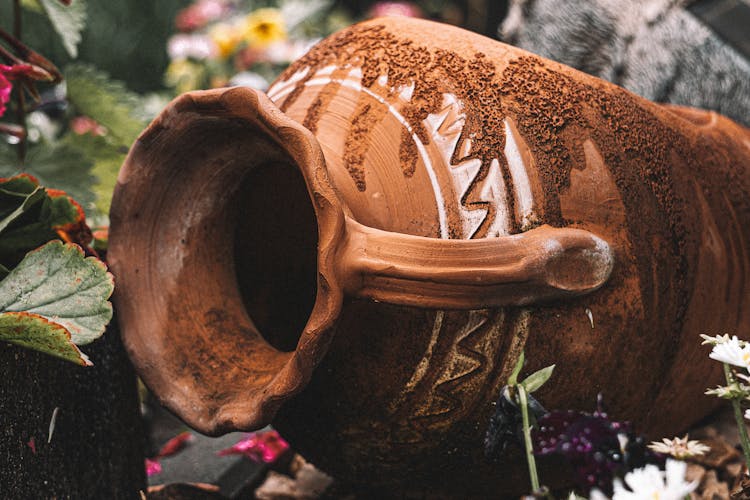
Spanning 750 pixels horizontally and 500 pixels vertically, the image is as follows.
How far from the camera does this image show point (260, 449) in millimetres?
1568

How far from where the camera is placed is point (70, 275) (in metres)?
0.95

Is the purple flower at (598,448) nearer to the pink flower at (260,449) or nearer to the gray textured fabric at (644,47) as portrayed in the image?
the pink flower at (260,449)

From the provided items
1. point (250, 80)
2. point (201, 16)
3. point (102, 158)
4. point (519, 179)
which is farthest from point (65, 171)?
point (201, 16)

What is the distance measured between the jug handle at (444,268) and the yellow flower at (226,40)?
7.32 ft

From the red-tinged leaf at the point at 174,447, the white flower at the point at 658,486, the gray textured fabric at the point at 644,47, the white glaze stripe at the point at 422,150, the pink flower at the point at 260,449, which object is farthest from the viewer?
the gray textured fabric at the point at 644,47

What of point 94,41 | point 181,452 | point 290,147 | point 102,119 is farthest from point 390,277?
point 94,41

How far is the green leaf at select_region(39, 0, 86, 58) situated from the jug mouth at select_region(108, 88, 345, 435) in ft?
1.06

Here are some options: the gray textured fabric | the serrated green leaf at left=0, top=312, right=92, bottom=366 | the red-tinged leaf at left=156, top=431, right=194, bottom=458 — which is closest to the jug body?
the serrated green leaf at left=0, top=312, right=92, bottom=366

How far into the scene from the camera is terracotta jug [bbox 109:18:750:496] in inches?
37.1

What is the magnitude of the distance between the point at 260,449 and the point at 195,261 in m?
0.54

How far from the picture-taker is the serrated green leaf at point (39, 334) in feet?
2.89

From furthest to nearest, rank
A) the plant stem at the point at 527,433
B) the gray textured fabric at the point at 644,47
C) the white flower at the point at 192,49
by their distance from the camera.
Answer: the white flower at the point at 192,49, the gray textured fabric at the point at 644,47, the plant stem at the point at 527,433

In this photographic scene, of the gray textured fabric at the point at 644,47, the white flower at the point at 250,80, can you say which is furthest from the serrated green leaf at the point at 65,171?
the gray textured fabric at the point at 644,47

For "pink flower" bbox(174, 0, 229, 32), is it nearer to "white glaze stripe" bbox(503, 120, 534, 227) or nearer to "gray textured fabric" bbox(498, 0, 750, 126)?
"gray textured fabric" bbox(498, 0, 750, 126)
